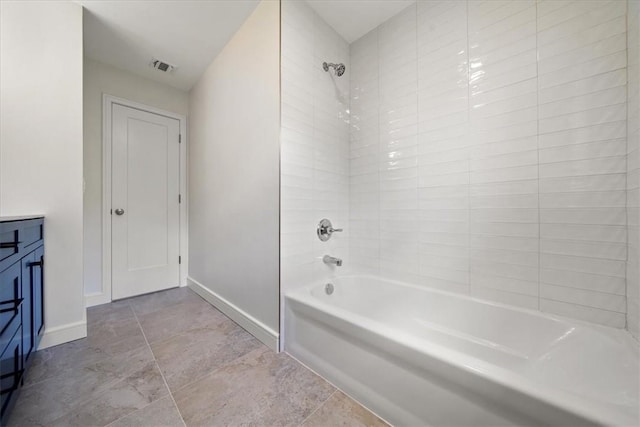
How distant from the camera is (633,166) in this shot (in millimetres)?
1008

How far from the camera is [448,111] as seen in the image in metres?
1.53

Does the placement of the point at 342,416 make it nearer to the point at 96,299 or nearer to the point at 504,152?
the point at 504,152

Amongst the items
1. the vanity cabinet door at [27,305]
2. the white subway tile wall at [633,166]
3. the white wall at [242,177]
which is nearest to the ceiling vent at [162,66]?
the white wall at [242,177]

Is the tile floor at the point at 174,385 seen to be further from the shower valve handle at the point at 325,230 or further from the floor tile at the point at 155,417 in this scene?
the shower valve handle at the point at 325,230

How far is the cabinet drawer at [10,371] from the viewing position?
841 millimetres

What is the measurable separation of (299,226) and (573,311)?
1.53 metres

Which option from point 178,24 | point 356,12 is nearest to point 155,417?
point 178,24

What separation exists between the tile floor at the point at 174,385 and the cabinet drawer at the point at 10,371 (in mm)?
175

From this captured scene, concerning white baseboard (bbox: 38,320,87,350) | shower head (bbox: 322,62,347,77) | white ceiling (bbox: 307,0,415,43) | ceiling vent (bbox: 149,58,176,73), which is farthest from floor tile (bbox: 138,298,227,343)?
white ceiling (bbox: 307,0,415,43)

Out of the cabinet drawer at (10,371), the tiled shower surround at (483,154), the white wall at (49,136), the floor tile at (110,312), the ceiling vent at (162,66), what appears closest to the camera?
the cabinet drawer at (10,371)

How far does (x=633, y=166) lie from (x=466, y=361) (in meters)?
1.10

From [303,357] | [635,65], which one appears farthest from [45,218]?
[635,65]

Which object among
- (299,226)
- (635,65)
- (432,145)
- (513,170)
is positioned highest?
(635,65)

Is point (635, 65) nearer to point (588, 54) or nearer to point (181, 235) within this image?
point (588, 54)
